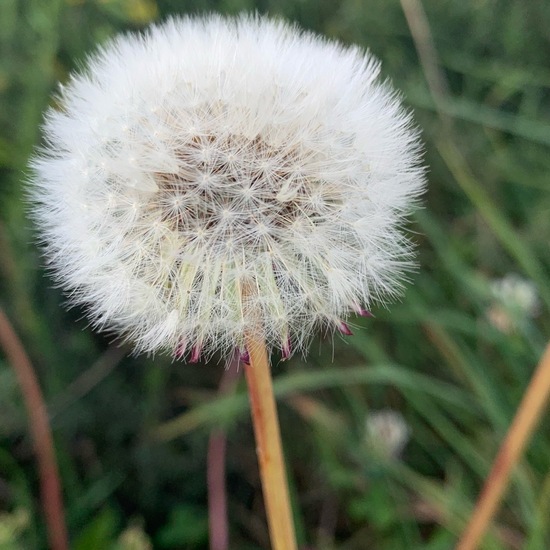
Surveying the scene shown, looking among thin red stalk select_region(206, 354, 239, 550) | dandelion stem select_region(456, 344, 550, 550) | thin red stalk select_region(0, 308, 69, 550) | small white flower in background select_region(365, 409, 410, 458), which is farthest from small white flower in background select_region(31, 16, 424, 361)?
Answer: small white flower in background select_region(365, 409, 410, 458)

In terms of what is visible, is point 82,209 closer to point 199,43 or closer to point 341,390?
point 199,43

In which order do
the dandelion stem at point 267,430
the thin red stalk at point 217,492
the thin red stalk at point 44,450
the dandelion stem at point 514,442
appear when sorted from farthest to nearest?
the thin red stalk at point 217,492
the thin red stalk at point 44,450
the dandelion stem at point 514,442
the dandelion stem at point 267,430

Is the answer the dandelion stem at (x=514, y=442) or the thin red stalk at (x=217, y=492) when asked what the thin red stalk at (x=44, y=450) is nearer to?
the thin red stalk at (x=217, y=492)

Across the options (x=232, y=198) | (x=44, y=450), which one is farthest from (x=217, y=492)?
(x=232, y=198)

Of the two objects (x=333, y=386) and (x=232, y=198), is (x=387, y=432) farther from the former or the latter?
(x=232, y=198)

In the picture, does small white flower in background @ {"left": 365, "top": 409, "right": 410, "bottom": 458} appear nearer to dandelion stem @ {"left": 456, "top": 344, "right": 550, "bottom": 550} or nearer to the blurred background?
the blurred background

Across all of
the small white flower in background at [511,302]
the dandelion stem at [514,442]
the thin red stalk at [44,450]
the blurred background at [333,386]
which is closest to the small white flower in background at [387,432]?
the blurred background at [333,386]
